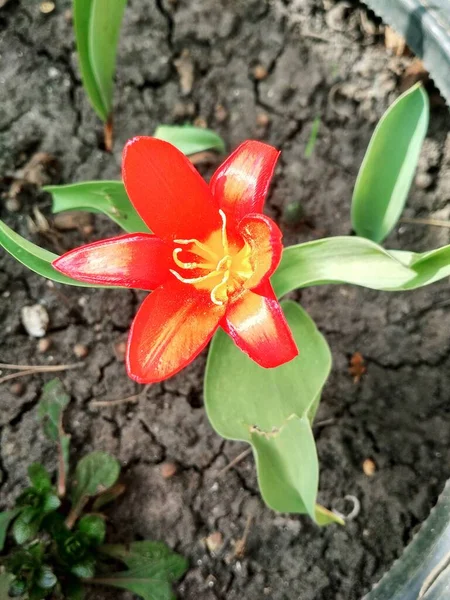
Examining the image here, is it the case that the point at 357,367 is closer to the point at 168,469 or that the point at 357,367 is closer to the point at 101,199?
the point at 168,469

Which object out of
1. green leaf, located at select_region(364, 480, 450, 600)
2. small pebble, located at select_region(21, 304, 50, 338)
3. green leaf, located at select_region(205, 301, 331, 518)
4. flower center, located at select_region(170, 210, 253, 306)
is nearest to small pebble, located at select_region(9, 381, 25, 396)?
small pebble, located at select_region(21, 304, 50, 338)

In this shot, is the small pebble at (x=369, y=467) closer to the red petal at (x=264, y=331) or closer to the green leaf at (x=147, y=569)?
the green leaf at (x=147, y=569)

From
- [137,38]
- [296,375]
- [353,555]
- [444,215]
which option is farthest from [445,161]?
[353,555]

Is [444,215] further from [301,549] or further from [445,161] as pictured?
[301,549]

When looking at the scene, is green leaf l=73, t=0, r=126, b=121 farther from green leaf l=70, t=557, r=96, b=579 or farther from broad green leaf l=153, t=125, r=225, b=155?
green leaf l=70, t=557, r=96, b=579

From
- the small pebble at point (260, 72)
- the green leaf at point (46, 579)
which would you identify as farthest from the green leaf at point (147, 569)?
the small pebble at point (260, 72)

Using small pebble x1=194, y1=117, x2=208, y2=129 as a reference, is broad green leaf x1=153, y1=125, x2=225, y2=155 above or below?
above

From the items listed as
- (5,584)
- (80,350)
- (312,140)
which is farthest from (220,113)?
(5,584)
